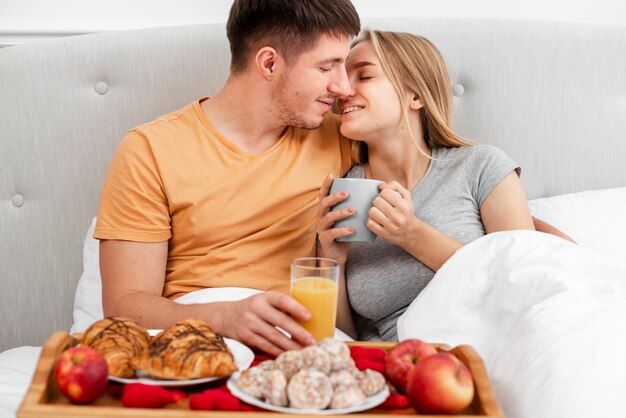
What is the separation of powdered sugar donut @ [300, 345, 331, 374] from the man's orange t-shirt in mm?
731

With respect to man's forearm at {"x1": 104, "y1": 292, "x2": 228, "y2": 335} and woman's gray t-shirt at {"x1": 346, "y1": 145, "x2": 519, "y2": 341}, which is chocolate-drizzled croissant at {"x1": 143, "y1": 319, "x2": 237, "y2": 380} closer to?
man's forearm at {"x1": 104, "y1": 292, "x2": 228, "y2": 335}

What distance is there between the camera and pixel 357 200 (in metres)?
1.38

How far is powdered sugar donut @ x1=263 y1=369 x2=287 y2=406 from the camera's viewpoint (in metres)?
0.88

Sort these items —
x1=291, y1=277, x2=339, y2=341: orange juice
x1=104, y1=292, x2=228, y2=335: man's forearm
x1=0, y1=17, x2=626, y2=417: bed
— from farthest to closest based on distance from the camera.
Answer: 1. x1=0, y1=17, x2=626, y2=417: bed
2. x1=104, y1=292, x2=228, y2=335: man's forearm
3. x1=291, y1=277, x2=339, y2=341: orange juice

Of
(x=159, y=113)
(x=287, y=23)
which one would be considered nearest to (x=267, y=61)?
(x=287, y=23)

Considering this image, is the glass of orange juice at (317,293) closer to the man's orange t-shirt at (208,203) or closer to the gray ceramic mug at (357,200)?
the gray ceramic mug at (357,200)

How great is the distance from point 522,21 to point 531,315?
1.12 m

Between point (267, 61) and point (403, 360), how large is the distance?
3.04 ft

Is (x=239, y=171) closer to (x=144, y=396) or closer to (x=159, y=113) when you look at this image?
(x=159, y=113)

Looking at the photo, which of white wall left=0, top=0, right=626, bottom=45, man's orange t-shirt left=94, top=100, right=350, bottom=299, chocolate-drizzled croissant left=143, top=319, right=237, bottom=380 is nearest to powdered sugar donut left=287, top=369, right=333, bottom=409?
chocolate-drizzled croissant left=143, top=319, right=237, bottom=380

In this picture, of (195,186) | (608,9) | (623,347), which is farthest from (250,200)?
(608,9)

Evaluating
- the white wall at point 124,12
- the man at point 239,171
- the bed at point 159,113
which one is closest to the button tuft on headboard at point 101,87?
the bed at point 159,113

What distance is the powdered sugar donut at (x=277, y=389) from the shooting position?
88 cm

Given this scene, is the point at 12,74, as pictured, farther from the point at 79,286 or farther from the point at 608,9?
the point at 608,9
